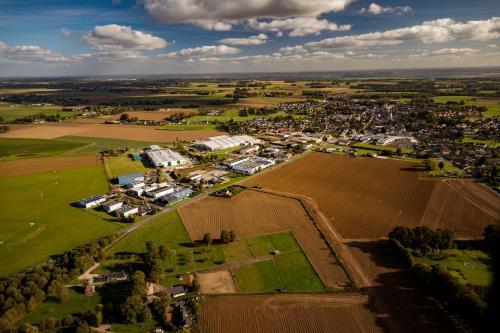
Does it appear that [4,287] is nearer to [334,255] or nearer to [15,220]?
[15,220]

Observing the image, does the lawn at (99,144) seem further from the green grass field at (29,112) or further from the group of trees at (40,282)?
the green grass field at (29,112)

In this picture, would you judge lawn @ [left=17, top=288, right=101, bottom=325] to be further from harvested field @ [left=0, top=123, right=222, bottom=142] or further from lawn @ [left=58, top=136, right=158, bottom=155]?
harvested field @ [left=0, top=123, right=222, bottom=142]

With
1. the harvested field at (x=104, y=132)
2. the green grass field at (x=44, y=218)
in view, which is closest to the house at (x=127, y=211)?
the green grass field at (x=44, y=218)

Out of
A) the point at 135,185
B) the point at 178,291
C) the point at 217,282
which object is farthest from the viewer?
the point at 135,185

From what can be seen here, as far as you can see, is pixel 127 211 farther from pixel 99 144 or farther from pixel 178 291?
pixel 99 144

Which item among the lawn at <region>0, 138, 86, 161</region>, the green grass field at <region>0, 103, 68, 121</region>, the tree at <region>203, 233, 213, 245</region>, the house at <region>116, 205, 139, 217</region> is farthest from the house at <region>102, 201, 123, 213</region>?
the green grass field at <region>0, 103, 68, 121</region>

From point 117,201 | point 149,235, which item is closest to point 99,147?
point 117,201

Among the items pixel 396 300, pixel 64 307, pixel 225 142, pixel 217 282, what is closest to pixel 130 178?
pixel 64 307
